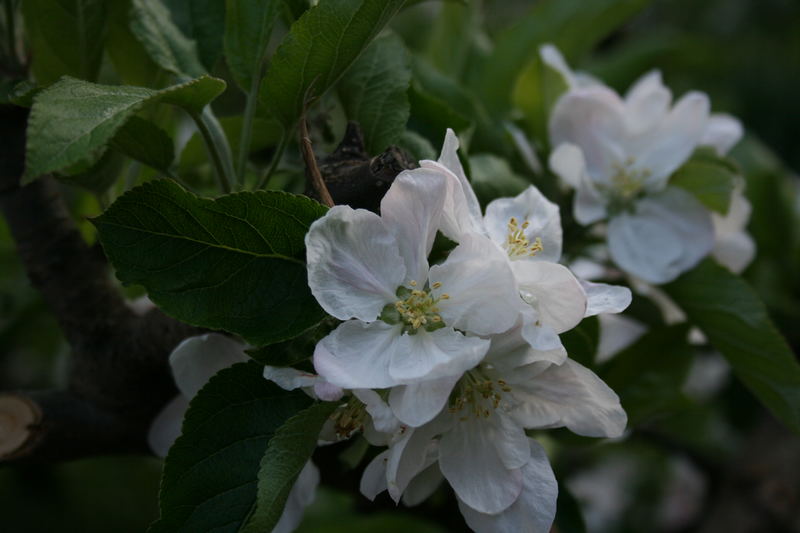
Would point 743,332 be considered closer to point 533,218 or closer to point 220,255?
point 533,218

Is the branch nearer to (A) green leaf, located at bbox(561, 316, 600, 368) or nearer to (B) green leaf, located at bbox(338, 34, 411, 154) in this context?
(B) green leaf, located at bbox(338, 34, 411, 154)

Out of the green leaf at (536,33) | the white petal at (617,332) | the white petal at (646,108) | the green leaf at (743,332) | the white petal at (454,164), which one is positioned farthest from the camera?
the green leaf at (536,33)

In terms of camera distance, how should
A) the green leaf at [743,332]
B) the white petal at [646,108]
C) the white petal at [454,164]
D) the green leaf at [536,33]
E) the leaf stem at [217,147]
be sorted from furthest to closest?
the green leaf at [536,33], the white petal at [646,108], the green leaf at [743,332], the leaf stem at [217,147], the white petal at [454,164]

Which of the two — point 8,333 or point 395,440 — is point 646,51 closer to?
point 395,440

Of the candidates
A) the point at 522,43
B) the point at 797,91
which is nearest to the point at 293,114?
the point at 522,43

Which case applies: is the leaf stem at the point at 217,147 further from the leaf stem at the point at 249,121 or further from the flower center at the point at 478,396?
the flower center at the point at 478,396

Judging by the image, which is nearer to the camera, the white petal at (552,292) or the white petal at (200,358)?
the white petal at (552,292)

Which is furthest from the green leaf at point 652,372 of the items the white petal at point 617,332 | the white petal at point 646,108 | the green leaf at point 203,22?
the green leaf at point 203,22
